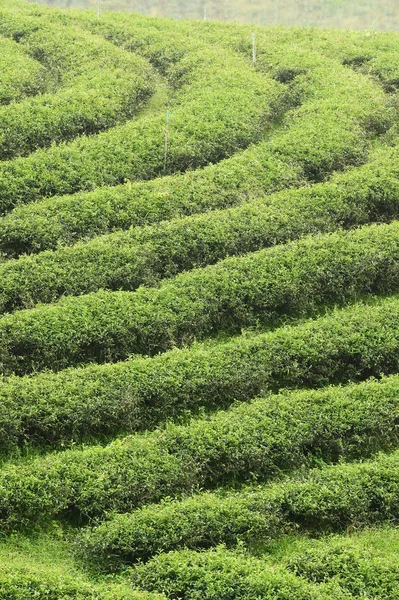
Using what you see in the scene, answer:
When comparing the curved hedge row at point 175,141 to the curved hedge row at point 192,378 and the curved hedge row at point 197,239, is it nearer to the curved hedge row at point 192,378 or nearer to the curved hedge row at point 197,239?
the curved hedge row at point 197,239

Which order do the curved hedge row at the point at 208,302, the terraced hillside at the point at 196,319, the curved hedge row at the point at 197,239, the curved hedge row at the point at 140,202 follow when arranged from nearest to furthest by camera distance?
the terraced hillside at the point at 196,319
the curved hedge row at the point at 208,302
the curved hedge row at the point at 197,239
the curved hedge row at the point at 140,202

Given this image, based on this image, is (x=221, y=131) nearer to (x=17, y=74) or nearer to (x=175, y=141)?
(x=175, y=141)

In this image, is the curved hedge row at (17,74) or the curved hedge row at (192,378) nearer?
the curved hedge row at (192,378)

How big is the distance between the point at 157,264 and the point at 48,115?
6.63 m

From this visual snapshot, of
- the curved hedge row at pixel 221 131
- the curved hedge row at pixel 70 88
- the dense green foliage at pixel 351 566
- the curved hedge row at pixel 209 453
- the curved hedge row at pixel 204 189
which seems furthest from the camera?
the curved hedge row at pixel 70 88

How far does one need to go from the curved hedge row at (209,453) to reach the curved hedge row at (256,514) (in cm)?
47

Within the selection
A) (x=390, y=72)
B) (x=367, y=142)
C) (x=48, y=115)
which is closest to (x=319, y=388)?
(x=367, y=142)

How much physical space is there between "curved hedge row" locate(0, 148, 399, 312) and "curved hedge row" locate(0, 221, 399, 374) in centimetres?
64

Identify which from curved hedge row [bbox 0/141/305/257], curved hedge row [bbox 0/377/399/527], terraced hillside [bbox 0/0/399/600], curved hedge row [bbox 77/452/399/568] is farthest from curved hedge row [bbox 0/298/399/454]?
curved hedge row [bbox 0/141/305/257]

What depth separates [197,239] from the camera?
22.0 metres

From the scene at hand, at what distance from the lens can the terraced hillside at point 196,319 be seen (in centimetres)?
1566

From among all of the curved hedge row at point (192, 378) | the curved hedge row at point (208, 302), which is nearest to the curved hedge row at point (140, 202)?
the curved hedge row at point (208, 302)

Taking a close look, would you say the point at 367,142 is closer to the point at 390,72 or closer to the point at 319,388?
the point at 390,72

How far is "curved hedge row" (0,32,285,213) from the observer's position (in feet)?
77.5
